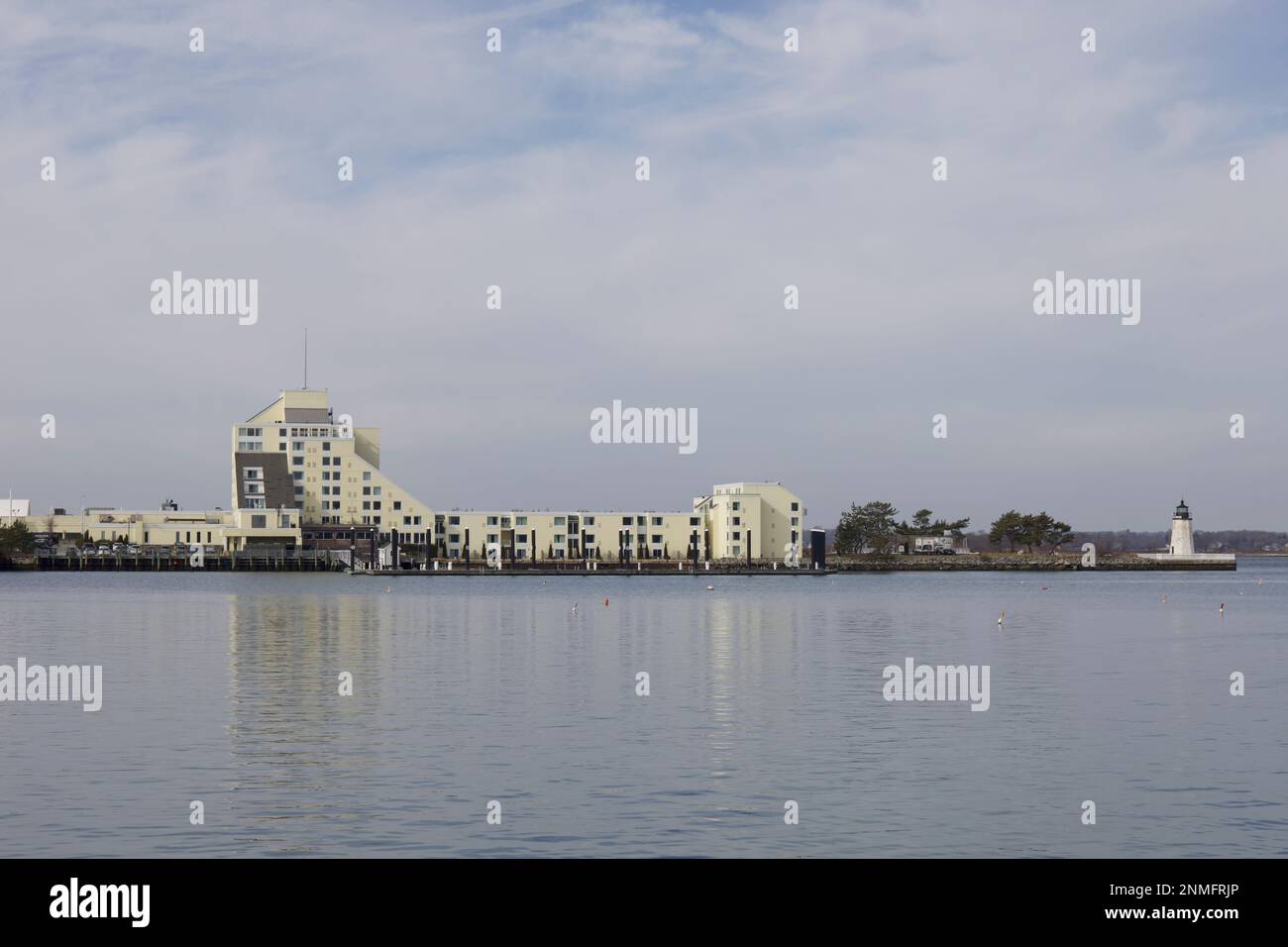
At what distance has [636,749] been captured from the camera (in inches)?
1409

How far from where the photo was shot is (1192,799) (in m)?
29.8

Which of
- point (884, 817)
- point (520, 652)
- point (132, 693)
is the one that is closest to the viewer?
point (884, 817)

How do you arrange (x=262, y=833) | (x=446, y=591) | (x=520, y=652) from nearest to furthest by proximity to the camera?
(x=262, y=833) → (x=520, y=652) → (x=446, y=591)

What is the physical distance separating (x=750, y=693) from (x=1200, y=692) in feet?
51.9

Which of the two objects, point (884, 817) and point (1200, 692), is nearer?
point (884, 817)

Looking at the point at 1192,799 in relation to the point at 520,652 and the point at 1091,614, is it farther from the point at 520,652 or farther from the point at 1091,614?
the point at 1091,614

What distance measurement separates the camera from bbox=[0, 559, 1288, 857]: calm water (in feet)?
84.8

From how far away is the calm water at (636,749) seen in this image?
84.8 feet

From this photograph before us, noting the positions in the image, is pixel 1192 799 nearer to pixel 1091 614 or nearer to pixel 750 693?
pixel 750 693
